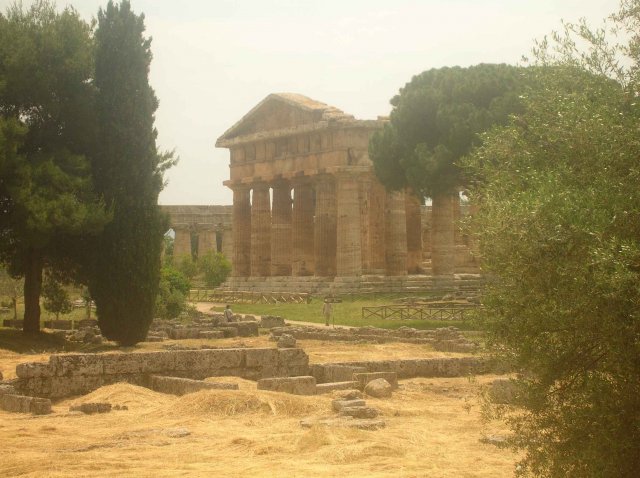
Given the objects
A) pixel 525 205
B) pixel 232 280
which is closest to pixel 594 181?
pixel 525 205

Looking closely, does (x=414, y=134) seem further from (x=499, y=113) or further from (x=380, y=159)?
(x=499, y=113)

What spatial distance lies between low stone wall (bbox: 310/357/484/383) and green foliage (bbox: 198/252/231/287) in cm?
4459

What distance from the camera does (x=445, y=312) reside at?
3497cm

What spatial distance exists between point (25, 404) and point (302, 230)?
40806 mm

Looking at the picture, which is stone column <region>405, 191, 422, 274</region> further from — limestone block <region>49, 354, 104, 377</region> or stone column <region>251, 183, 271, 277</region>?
limestone block <region>49, 354, 104, 377</region>

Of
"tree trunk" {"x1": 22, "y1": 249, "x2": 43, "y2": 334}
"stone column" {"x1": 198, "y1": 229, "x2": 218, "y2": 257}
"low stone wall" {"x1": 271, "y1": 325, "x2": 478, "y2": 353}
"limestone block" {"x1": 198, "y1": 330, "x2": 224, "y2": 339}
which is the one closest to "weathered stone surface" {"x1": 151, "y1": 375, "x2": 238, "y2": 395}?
"low stone wall" {"x1": 271, "y1": 325, "x2": 478, "y2": 353}

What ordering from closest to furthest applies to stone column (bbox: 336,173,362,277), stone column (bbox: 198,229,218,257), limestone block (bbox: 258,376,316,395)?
limestone block (bbox: 258,376,316,395) → stone column (bbox: 336,173,362,277) → stone column (bbox: 198,229,218,257)

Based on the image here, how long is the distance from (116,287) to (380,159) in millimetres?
20439

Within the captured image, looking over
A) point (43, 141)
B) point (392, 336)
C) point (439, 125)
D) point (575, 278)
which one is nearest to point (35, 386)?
point (575, 278)

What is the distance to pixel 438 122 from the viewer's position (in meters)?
39.2

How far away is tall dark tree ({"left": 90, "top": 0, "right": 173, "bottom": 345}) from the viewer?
23.5 meters

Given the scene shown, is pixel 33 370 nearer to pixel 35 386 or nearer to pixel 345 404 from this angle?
pixel 35 386

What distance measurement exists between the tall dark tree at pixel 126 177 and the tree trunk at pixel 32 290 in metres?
1.55

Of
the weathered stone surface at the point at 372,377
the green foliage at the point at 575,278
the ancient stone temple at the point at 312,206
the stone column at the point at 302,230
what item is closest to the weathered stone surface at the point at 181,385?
the weathered stone surface at the point at 372,377
